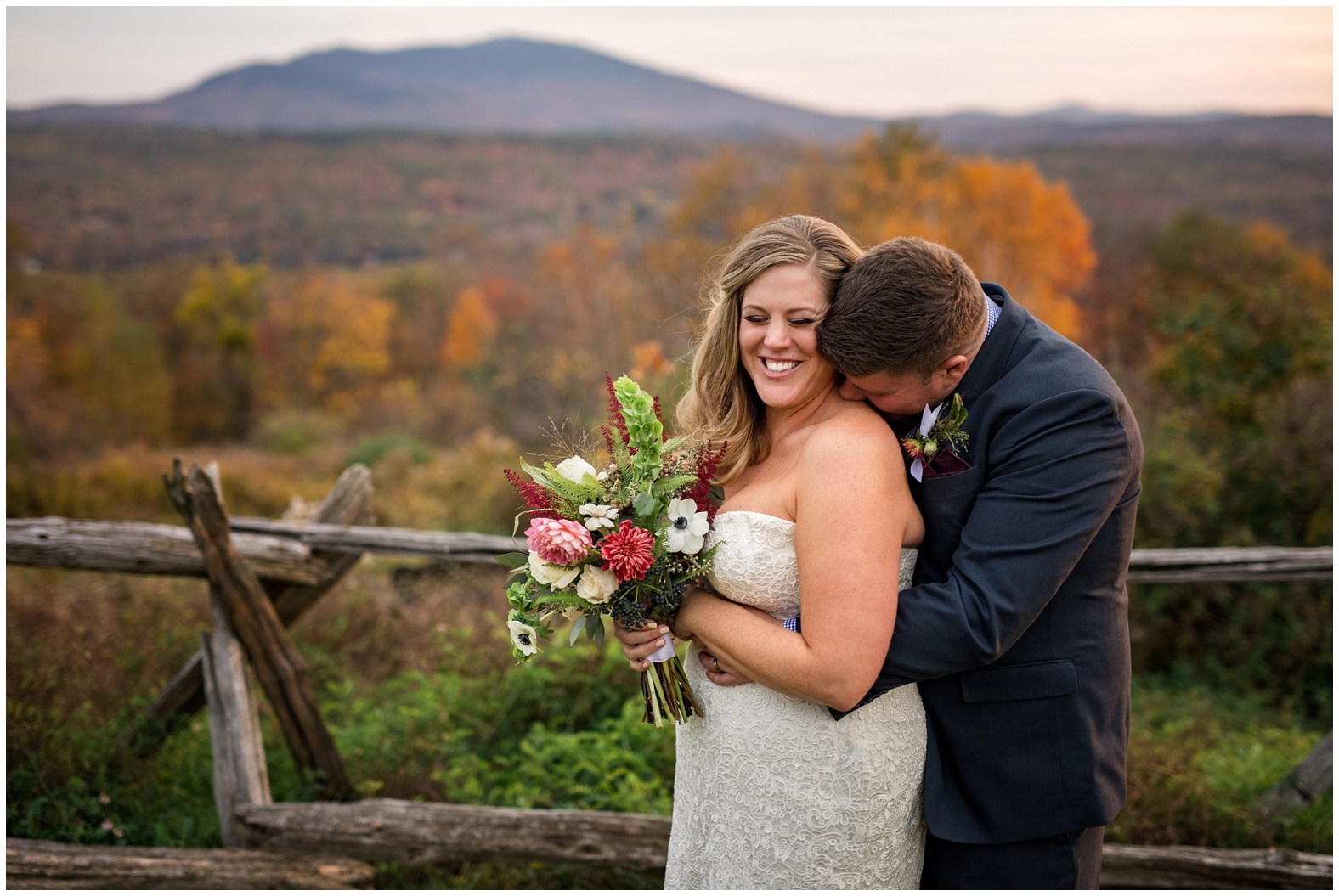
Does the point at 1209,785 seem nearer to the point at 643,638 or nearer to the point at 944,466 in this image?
the point at 944,466

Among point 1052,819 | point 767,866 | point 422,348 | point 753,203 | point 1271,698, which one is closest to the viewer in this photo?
point 1052,819

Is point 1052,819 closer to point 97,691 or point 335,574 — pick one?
point 335,574

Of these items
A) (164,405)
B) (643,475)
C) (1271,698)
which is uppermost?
(643,475)

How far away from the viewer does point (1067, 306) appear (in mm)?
30234

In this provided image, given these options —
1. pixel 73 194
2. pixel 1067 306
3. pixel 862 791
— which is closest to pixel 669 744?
pixel 862 791

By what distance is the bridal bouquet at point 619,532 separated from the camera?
89.0 inches

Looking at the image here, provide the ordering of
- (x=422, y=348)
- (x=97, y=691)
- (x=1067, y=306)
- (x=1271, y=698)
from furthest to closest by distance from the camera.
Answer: (x=422, y=348) < (x=1067, y=306) < (x=1271, y=698) < (x=97, y=691)

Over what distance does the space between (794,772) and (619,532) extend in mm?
920

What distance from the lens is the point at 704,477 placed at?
2.48m

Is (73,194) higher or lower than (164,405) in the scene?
higher

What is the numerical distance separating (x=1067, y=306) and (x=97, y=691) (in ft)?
103

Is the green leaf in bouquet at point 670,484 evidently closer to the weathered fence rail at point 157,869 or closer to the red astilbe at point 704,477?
the red astilbe at point 704,477

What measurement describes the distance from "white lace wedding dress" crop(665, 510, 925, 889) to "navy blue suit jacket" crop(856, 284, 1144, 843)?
0.13 meters

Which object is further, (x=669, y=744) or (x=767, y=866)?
(x=669, y=744)
